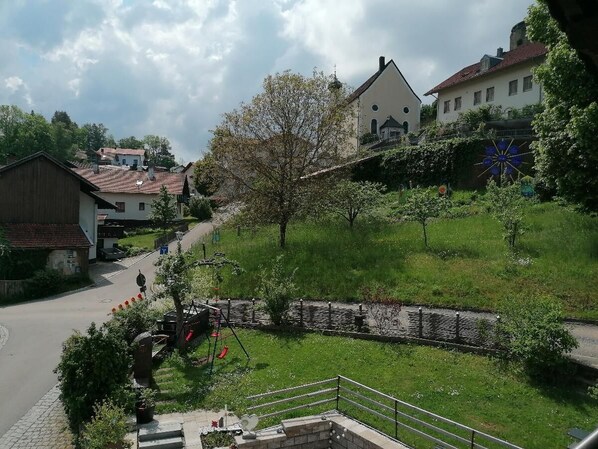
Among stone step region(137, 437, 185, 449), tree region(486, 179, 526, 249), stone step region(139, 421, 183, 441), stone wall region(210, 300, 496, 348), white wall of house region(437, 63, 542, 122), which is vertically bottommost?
stone step region(137, 437, 185, 449)

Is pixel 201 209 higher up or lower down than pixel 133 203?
lower down

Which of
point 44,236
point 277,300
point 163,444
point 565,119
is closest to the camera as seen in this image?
point 163,444

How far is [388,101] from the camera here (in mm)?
66312

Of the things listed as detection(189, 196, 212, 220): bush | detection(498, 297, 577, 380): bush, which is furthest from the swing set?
detection(189, 196, 212, 220): bush

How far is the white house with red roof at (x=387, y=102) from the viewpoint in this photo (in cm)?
6519

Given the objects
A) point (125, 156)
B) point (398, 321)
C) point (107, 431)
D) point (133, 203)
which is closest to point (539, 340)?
point (398, 321)

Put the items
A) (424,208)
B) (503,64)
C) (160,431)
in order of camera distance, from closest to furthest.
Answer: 1. (160,431)
2. (424,208)
3. (503,64)

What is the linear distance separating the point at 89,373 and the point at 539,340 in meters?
12.3

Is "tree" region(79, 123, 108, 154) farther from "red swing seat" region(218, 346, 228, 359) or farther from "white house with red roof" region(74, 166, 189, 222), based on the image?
"red swing seat" region(218, 346, 228, 359)

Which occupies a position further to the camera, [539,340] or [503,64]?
[503,64]

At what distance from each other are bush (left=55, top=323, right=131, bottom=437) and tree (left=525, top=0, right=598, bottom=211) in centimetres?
1609

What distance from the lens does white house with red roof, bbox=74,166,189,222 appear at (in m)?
53.7

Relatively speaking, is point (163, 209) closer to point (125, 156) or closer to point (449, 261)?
→ point (449, 261)

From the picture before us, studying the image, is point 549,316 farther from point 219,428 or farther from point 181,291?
point 181,291
